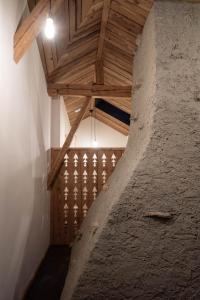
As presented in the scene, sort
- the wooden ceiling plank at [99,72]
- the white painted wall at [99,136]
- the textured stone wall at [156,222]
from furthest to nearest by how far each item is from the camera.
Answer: the white painted wall at [99,136] → the wooden ceiling plank at [99,72] → the textured stone wall at [156,222]

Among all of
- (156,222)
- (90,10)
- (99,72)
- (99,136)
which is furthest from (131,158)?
(99,136)

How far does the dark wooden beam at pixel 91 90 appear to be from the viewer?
4.60m

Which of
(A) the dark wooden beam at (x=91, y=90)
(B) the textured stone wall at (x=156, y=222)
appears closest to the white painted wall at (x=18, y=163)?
(B) the textured stone wall at (x=156, y=222)

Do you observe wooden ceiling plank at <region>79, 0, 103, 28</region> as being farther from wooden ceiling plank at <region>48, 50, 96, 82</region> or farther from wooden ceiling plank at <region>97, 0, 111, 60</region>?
wooden ceiling plank at <region>48, 50, 96, 82</region>

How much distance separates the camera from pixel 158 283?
199cm

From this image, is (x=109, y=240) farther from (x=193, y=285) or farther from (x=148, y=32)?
(x=148, y=32)

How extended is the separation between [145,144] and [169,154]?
0.20 meters

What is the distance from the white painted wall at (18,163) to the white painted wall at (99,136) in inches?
224

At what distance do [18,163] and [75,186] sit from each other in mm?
2237

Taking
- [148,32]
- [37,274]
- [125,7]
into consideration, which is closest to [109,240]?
[37,274]

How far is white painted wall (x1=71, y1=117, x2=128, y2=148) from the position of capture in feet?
31.3

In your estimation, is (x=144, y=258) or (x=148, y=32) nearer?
(x=144, y=258)

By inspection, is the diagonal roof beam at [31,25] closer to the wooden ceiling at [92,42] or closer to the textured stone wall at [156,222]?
the wooden ceiling at [92,42]

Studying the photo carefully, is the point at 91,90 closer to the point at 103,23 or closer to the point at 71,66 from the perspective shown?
the point at 71,66
